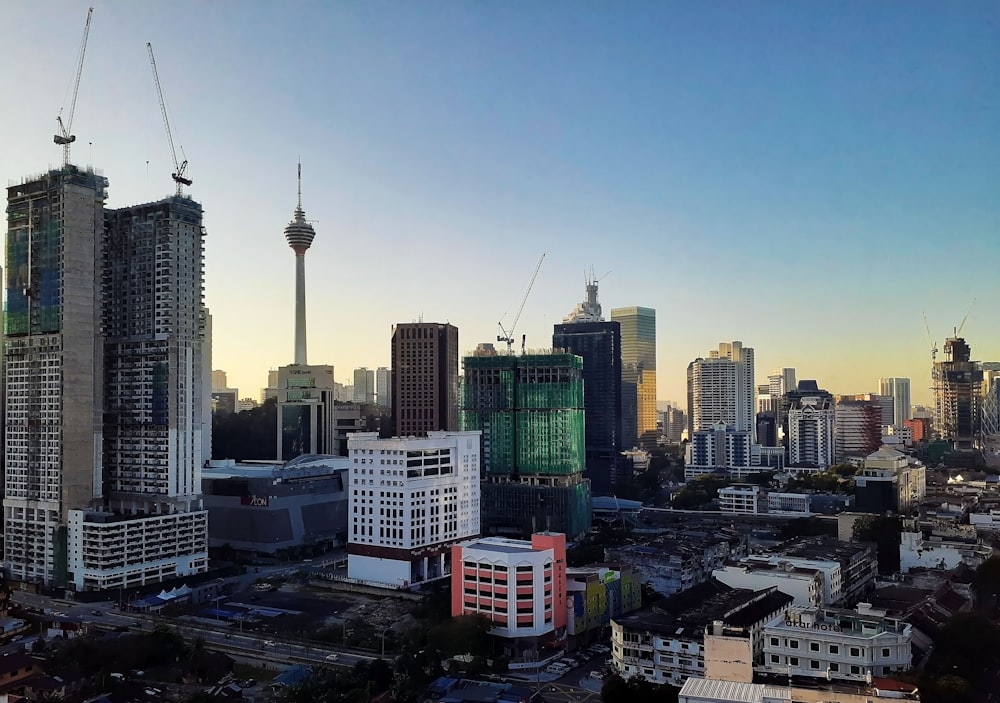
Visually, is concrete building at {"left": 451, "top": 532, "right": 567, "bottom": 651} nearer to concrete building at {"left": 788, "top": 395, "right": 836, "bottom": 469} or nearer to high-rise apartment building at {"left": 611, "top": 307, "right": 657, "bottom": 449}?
concrete building at {"left": 788, "top": 395, "right": 836, "bottom": 469}

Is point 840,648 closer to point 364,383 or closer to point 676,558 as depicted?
point 676,558

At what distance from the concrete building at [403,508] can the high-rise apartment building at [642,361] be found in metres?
62.9

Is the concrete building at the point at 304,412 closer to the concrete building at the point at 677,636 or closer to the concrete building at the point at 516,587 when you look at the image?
the concrete building at the point at 516,587

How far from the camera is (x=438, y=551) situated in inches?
1304

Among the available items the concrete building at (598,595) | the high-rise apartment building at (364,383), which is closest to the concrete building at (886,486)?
the concrete building at (598,595)

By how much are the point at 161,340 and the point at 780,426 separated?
64.5 meters

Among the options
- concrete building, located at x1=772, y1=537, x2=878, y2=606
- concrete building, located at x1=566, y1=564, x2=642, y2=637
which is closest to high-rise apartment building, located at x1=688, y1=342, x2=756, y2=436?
concrete building, located at x1=772, y1=537, x2=878, y2=606

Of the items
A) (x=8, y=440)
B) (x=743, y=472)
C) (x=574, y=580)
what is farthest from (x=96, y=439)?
(x=743, y=472)

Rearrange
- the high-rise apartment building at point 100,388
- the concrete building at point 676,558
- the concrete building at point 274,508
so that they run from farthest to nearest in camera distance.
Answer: the concrete building at point 274,508 < the high-rise apartment building at point 100,388 < the concrete building at point 676,558

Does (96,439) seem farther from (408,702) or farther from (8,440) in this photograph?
(408,702)

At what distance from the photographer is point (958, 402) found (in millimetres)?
67125

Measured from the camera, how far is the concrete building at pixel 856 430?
72.6 m

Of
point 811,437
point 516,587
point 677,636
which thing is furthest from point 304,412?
point 677,636

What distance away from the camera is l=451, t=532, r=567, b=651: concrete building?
24281 mm
